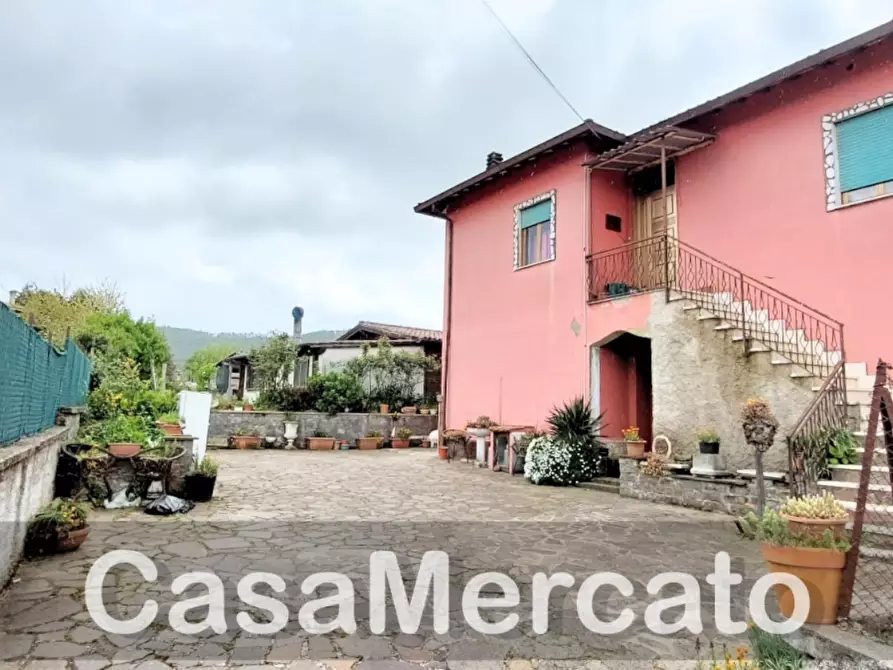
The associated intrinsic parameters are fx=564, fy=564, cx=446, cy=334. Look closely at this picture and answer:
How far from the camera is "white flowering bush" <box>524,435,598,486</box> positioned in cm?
999

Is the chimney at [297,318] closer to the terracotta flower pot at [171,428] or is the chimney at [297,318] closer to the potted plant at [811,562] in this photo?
the terracotta flower pot at [171,428]

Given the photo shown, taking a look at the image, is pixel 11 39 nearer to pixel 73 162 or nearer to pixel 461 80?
pixel 73 162

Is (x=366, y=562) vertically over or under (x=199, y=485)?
under

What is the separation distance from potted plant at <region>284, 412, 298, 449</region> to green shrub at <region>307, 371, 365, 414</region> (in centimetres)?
99

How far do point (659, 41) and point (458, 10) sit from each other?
3361 mm

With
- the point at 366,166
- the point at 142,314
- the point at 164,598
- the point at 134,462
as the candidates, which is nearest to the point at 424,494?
the point at 134,462

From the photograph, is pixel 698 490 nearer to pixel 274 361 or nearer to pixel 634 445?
pixel 634 445

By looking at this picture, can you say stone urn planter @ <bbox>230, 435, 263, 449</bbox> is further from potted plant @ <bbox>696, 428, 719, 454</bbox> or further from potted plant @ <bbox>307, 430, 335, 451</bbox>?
potted plant @ <bbox>696, 428, 719, 454</bbox>

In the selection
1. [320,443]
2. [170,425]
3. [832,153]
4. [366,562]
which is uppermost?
[832,153]

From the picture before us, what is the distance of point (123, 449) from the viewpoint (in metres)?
7.28

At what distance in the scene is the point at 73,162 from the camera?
48.3 ft

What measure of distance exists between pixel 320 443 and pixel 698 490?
11.6 metres

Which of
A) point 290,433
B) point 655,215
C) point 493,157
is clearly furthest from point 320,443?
point 655,215

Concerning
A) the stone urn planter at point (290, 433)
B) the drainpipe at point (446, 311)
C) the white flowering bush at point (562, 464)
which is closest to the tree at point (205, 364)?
the stone urn planter at point (290, 433)
